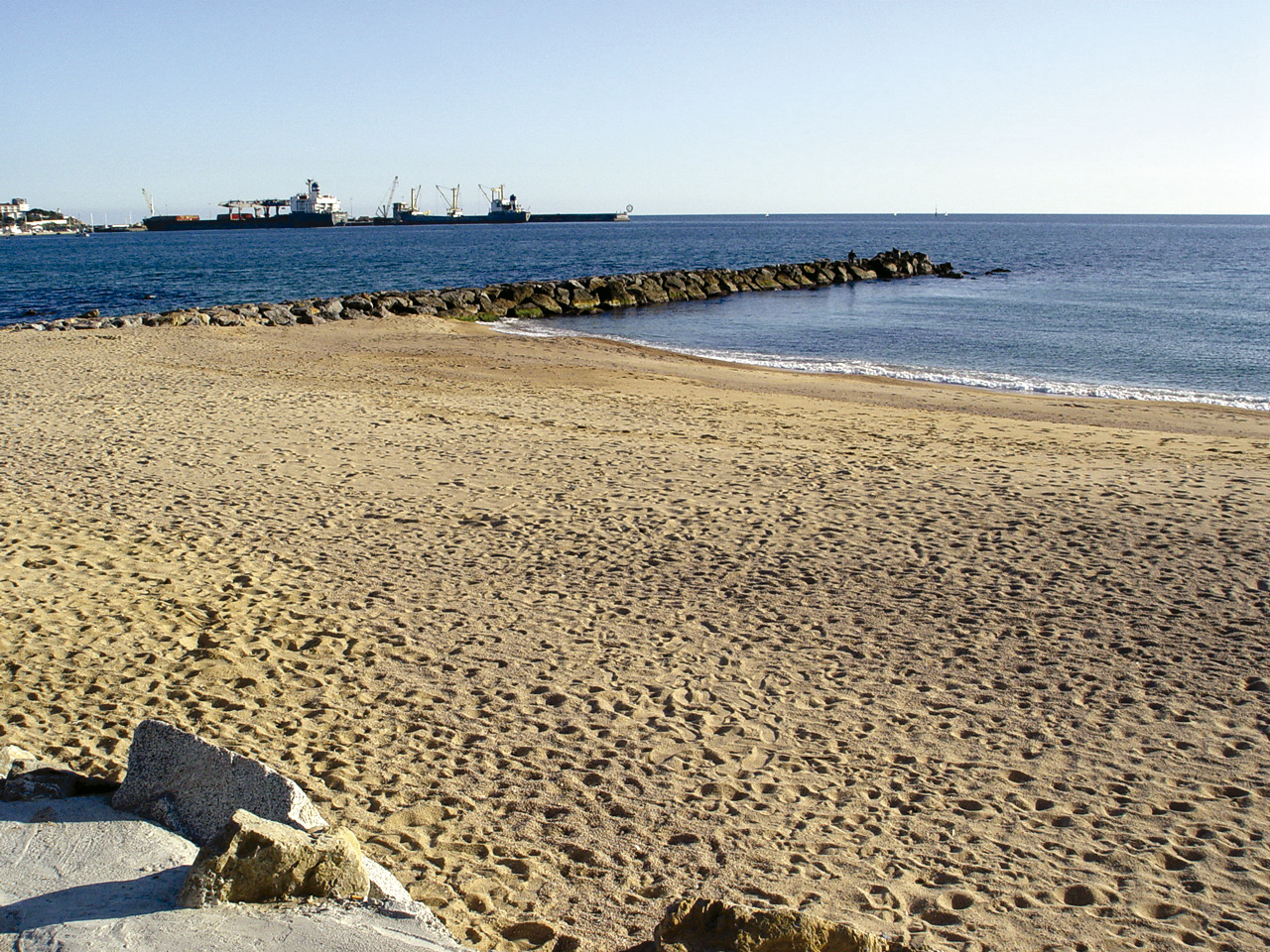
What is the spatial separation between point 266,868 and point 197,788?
0.77 meters

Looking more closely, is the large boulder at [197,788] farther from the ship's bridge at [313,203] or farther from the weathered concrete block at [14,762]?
the ship's bridge at [313,203]

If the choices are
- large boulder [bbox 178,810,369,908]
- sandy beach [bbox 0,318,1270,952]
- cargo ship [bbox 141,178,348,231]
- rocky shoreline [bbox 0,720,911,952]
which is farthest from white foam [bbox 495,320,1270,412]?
cargo ship [bbox 141,178,348,231]

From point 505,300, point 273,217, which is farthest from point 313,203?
point 505,300

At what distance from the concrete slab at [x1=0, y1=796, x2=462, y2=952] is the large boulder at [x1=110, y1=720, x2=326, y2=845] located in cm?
11

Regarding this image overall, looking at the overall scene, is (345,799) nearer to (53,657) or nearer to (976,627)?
(53,657)

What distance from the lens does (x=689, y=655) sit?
609 centimetres

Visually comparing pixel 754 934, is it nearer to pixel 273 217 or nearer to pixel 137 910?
pixel 137 910

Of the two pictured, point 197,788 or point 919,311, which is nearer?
point 197,788

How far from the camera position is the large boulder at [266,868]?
3.03m

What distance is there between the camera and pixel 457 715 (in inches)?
209

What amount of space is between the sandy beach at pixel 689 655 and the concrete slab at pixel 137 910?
67 centimetres

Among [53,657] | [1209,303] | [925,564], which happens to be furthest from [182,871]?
[1209,303]

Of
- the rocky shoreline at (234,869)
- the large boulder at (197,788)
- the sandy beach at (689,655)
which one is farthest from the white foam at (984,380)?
the large boulder at (197,788)

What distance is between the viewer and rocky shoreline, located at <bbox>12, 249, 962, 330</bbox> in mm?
25531
